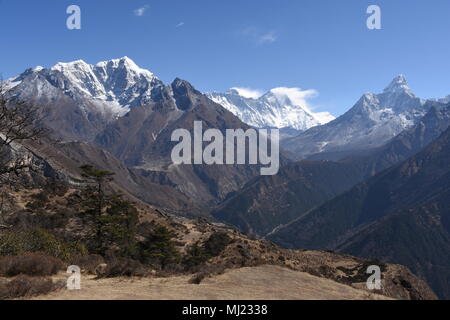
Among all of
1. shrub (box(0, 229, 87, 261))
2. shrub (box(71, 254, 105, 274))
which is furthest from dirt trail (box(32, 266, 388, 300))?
shrub (box(0, 229, 87, 261))

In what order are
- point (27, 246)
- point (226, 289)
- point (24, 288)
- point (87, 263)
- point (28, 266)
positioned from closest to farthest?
point (24, 288) → point (226, 289) → point (28, 266) → point (87, 263) → point (27, 246)

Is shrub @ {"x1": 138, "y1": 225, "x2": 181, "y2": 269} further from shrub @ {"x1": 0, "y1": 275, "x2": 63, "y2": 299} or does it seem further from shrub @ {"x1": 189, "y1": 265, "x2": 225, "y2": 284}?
shrub @ {"x1": 0, "y1": 275, "x2": 63, "y2": 299}

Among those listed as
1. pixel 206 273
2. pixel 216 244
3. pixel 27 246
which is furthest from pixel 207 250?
pixel 206 273

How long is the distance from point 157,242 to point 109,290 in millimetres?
32936

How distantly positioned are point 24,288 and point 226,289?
7.71 metres

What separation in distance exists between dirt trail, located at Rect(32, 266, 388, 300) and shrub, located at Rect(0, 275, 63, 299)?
13.2 inches

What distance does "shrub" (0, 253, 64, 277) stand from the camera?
1745 cm

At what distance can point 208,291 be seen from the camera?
16156 mm

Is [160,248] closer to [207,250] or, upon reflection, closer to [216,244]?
[207,250]

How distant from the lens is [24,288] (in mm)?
13930

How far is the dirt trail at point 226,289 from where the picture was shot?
49.2 feet
